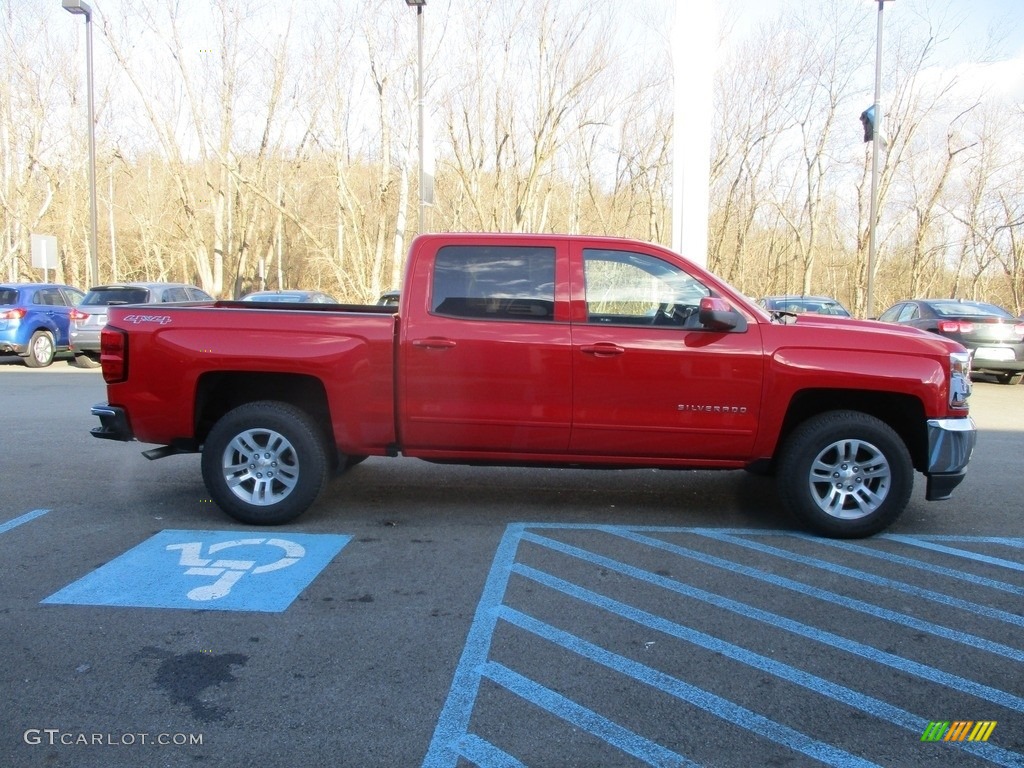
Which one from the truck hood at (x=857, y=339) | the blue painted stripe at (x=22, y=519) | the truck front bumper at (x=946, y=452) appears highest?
the truck hood at (x=857, y=339)

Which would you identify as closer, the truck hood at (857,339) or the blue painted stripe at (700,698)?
the blue painted stripe at (700,698)

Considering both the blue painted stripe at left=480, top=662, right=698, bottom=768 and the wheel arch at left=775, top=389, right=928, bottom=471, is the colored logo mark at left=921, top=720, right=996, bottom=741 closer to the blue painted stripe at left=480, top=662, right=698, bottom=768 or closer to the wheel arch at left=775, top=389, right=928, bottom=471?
the blue painted stripe at left=480, top=662, right=698, bottom=768

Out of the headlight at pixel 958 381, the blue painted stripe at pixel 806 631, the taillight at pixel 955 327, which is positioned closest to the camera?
the blue painted stripe at pixel 806 631

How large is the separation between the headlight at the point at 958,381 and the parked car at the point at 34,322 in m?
17.3

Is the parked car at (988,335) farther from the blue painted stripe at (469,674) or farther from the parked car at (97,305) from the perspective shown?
the parked car at (97,305)

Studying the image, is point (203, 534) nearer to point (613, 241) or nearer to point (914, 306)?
point (613, 241)

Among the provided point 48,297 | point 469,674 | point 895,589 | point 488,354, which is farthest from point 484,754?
point 48,297

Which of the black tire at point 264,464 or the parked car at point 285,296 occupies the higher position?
the parked car at point 285,296

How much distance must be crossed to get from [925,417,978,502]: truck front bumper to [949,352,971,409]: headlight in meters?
0.12

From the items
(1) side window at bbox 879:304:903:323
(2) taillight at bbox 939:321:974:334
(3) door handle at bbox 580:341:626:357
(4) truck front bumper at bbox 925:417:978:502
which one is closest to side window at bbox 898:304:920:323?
(1) side window at bbox 879:304:903:323

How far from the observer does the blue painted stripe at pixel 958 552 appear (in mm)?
4977

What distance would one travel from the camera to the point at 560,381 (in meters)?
5.39

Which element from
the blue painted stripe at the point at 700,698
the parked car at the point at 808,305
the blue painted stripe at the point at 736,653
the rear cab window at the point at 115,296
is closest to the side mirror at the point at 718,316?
the blue painted stripe at the point at 736,653

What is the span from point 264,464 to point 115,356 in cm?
123
